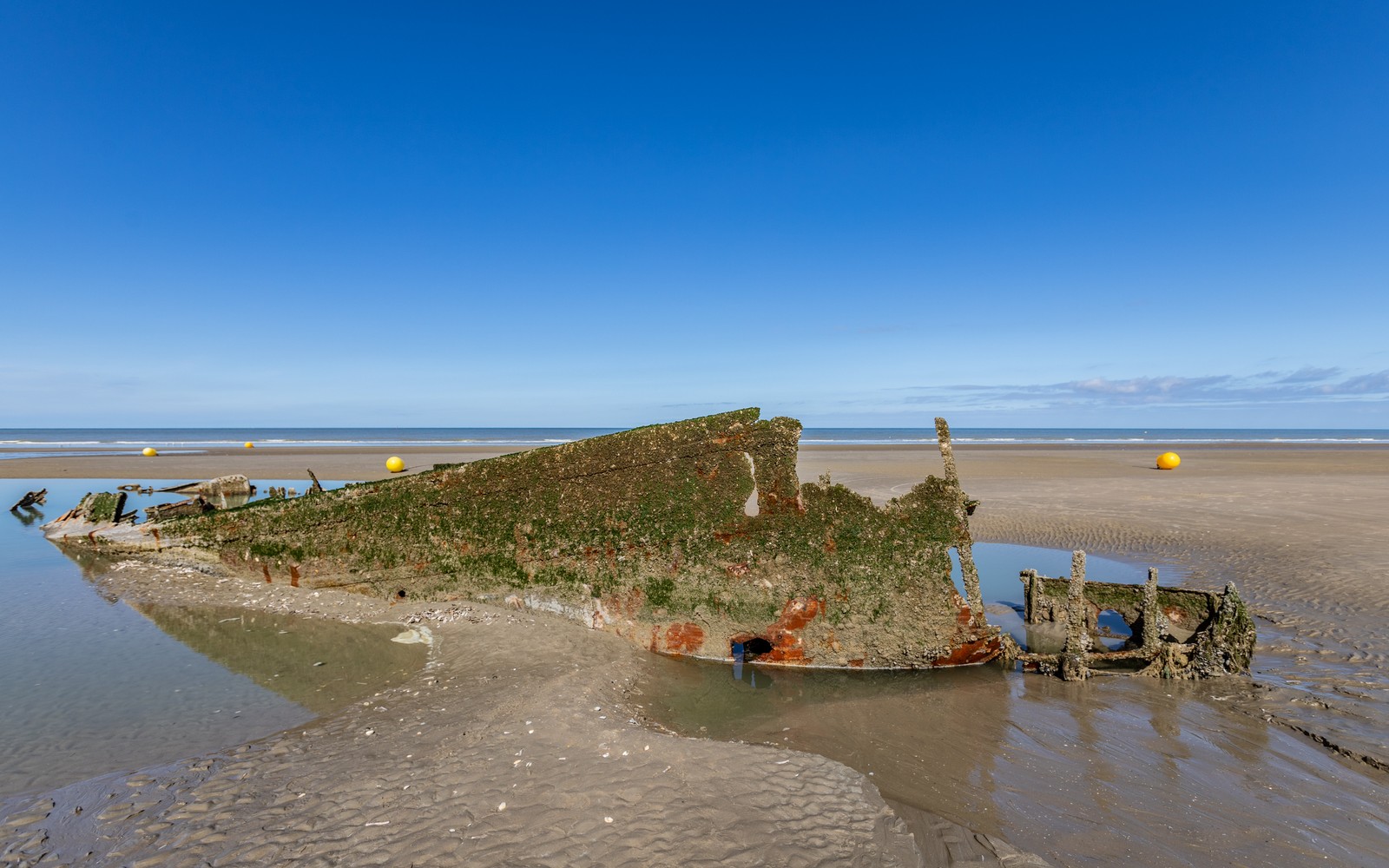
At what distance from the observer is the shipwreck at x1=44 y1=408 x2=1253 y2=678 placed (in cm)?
681

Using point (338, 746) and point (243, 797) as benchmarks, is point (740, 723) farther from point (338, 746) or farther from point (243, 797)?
point (243, 797)

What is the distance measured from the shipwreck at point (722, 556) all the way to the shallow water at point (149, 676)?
1.28 meters

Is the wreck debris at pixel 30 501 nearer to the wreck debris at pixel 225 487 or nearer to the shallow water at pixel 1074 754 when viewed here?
the wreck debris at pixel 225 487

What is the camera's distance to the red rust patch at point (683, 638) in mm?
7051

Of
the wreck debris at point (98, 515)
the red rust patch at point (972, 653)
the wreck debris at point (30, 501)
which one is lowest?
Answer: the red rust patch at point (972, 653)

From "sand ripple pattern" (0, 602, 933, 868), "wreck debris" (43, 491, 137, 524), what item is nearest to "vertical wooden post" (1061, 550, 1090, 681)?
"sand ripple pattern" (0, 602, 933, 868)

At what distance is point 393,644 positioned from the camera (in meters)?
7.13

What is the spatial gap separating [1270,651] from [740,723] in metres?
6.97

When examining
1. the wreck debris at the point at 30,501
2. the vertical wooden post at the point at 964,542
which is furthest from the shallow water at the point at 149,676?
the wreck debris at the point at 30,501

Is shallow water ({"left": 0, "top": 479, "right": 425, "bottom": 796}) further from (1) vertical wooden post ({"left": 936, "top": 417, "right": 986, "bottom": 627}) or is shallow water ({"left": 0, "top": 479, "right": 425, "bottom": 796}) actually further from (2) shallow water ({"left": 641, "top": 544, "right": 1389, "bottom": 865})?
(1) vertical wooden post ({"left": 936, "top": 417, "right": 986, "bottom": 627})

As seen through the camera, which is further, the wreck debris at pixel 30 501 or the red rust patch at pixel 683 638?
the wreck debris at pixel 30 501

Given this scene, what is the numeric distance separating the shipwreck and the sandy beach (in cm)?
42

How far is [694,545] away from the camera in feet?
23.2

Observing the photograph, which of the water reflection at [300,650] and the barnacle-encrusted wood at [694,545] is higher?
the barnacle-encrusted wood at [694,545]
